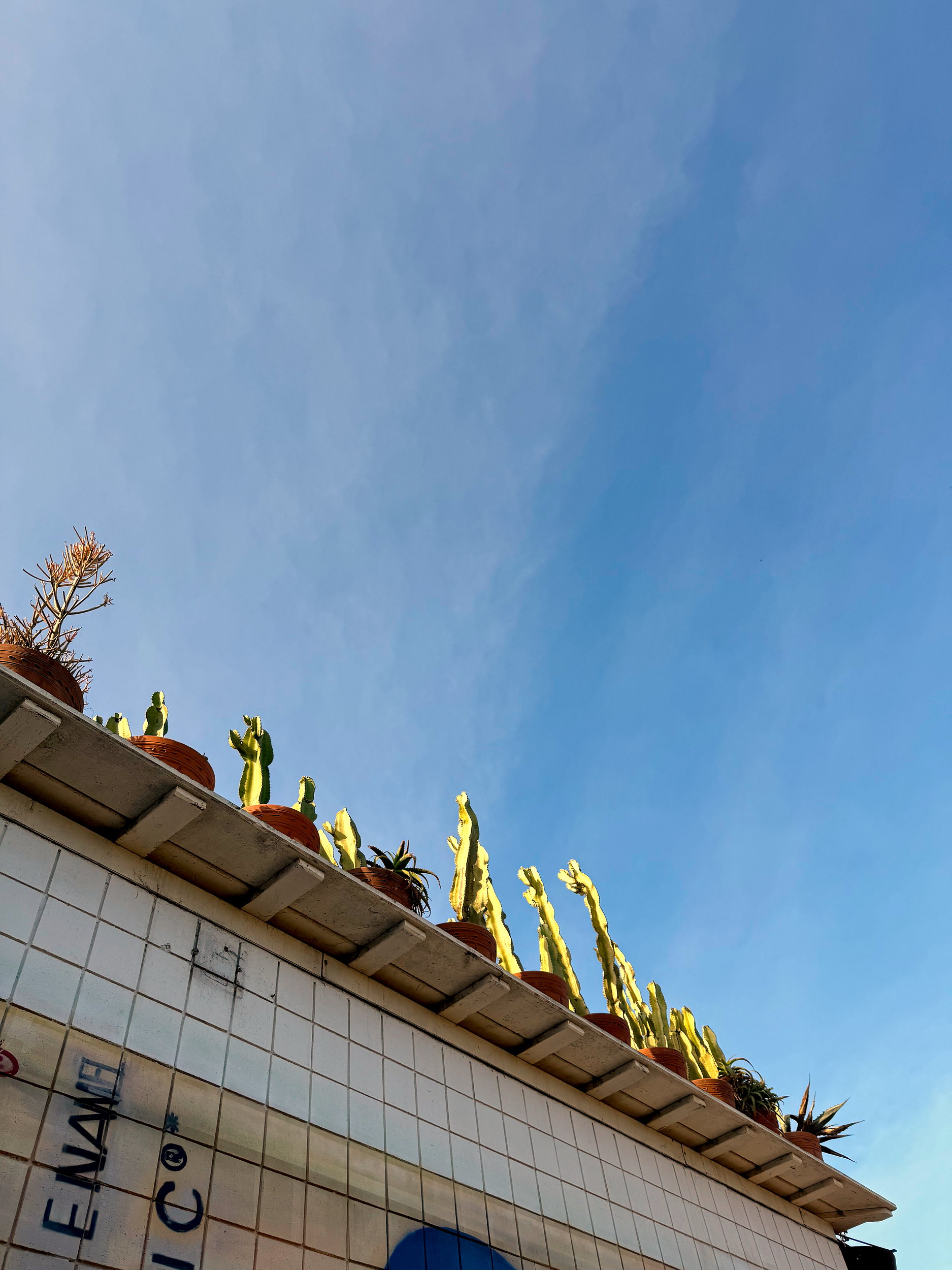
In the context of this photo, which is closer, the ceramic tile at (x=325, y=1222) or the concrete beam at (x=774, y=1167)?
the ceramic tile at (x=325, y=1222)

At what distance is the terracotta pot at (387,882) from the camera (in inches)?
262

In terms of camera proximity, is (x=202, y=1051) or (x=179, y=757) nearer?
(x=202, y=1051)

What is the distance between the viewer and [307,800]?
7.75m

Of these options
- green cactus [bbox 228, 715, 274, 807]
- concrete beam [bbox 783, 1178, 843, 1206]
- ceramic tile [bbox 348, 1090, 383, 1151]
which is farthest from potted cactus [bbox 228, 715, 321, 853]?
concrete beam [bbox 783, 1178, 843, 1206]

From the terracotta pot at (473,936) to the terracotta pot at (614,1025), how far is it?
1.62 meters

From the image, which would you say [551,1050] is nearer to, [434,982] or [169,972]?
[434,982]

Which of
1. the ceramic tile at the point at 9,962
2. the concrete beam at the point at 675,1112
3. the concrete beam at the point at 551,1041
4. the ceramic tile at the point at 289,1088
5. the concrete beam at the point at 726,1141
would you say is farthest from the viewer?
the concrete beam at the point at 726,1141

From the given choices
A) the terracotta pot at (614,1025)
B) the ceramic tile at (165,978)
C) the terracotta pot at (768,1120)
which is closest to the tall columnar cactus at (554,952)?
the terracotta pot at (614,1025)

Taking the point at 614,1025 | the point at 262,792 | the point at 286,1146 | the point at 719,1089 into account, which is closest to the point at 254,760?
the point at 262,792

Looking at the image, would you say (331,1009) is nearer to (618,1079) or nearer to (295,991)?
(295,991)

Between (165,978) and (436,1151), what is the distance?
2.40m

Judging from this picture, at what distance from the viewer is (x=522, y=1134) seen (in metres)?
6.93

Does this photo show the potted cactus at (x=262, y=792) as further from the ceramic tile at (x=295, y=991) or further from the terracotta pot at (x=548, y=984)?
the terracotta pot at (x=548, y=984)

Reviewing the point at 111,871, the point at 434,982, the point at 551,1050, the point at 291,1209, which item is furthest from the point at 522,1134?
the point at 111,871
